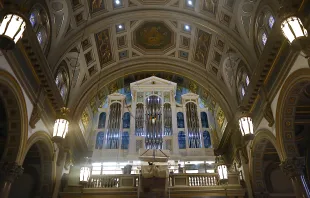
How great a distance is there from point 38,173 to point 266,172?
12134 mm

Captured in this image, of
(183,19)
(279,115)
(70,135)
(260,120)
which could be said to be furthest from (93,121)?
(279,115)

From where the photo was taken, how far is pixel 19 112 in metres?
10.2

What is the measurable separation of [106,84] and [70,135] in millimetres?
5244

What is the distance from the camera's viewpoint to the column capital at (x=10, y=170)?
378 inches

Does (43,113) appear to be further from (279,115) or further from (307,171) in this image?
(307,171)

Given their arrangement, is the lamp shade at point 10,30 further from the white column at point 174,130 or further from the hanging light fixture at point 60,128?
the white column at point 174,130

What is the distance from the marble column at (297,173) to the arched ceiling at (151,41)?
4.92 metres

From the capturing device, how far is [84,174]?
497 inches

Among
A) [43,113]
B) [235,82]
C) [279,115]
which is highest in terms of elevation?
[235,82]

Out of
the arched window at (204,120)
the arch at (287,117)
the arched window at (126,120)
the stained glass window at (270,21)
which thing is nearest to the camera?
the arch at (287,117)

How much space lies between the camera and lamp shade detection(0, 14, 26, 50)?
5590 millimetres

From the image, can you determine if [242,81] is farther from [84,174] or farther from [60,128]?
[60,128]

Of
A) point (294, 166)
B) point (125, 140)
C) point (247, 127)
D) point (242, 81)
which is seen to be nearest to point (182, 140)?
point (125, 140)

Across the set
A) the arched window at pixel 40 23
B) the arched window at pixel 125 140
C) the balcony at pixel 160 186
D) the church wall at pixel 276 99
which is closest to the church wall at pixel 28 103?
the arched window at pixel 40 23
